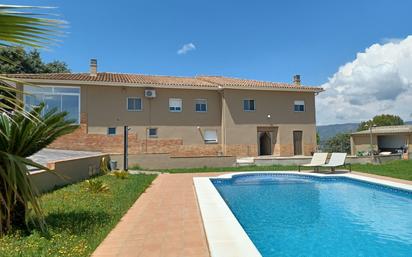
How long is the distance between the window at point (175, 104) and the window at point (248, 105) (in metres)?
5.72

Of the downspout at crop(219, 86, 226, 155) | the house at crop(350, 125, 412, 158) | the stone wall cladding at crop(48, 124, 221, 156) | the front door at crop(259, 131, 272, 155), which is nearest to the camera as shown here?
the stone wall cladding at crop(48, 124, 221, 156)

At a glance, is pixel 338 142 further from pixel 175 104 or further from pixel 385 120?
pixel 175 104

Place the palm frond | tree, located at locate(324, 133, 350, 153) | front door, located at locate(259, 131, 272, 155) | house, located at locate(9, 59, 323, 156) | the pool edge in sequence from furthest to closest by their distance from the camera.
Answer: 1. tree, located at locate(324, 133, 350, 153)
2. front door, located at locate(259, 131, 272, 155)
3. house, located at locate(9, 59, 323, 156)
4. the pool edge
5. the palm frond

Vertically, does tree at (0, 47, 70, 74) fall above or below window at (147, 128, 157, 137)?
above

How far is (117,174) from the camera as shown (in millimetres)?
15828

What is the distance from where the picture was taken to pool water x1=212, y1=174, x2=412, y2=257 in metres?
6.89

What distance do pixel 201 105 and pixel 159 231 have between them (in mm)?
21454

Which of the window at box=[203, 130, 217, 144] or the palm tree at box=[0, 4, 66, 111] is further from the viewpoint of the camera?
the window at box=[203, 130, 217, 144]

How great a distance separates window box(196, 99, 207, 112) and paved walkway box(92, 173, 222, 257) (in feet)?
56.4

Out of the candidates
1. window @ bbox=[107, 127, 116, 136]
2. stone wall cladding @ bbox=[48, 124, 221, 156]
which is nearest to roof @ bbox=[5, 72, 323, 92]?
window @ bbox=[107, 127, 116, 136]

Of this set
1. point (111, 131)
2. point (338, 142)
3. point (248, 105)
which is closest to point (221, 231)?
point (111, 131)

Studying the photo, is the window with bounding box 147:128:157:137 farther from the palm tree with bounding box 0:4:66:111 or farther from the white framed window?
the palm tree with bounding box 0:4:66:111

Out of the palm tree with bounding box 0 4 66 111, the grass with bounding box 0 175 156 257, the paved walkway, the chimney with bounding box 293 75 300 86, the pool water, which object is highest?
the chimney with bounding box 293 75 300 86

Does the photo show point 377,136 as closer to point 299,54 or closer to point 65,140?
point 299,54
